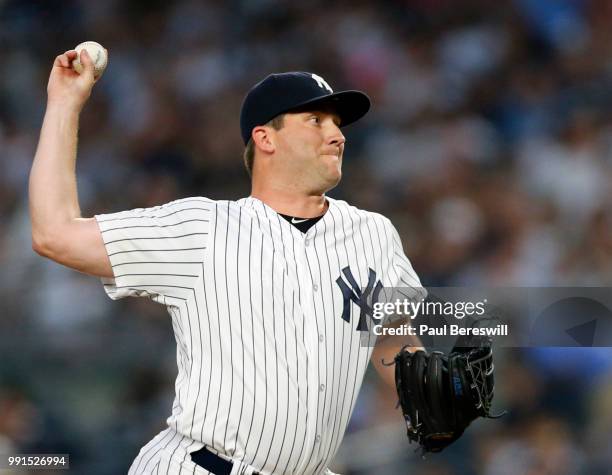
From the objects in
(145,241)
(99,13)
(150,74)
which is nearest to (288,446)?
(145,241)

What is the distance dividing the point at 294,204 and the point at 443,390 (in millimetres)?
637

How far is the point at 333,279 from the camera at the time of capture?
7.74ft

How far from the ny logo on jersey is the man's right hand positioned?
0.78 meters

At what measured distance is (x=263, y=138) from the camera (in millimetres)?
2619

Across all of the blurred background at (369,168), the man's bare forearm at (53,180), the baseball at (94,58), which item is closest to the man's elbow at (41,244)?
the man's bare forearm at (53,180)

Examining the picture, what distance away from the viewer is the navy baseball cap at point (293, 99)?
8.28 feet

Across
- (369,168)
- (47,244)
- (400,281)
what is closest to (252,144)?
(400,281)

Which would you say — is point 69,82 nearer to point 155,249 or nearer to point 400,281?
point 155,249

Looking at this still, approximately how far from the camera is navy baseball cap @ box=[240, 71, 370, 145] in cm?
252

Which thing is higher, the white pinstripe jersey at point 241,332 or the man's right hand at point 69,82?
the man's right hand at point 69,82

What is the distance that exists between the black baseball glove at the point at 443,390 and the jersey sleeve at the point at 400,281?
15 centimetres
